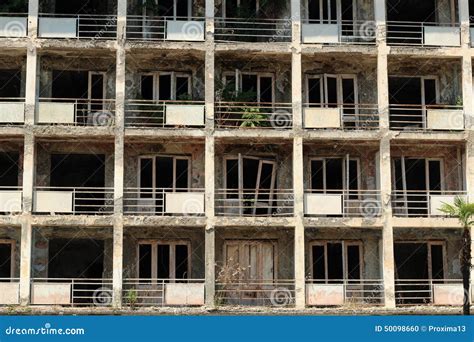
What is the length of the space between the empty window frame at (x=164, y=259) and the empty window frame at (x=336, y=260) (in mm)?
4425

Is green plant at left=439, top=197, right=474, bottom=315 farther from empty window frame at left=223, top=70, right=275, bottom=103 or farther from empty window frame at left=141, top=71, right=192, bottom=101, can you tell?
empty window frame at left=141, top=71, right=192, bottom=101

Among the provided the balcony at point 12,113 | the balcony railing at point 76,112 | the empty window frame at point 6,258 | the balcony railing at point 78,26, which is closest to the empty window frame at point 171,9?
the balcony railing at point 78,26

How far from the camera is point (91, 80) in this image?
98.1 feet

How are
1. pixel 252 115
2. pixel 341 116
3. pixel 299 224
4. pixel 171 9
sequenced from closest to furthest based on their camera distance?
pixel 299 224
pixel 252 115
pixel 341 116
pixel 171 9

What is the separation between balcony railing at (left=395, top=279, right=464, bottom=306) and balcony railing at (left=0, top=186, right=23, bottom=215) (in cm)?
1304

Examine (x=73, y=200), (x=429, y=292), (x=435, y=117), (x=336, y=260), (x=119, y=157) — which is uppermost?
(x=435, y=117)

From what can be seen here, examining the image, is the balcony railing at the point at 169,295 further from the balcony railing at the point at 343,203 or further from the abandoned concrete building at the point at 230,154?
the balcony railing at the point at 343,203

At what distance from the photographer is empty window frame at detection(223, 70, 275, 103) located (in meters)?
30.0

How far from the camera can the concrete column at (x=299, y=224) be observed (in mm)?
27297

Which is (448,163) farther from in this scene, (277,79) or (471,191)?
(277,79)

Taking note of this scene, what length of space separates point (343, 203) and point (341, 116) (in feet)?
10.00

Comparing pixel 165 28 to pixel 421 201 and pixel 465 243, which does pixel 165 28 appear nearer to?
pixel 421 201

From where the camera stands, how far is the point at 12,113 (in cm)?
2797

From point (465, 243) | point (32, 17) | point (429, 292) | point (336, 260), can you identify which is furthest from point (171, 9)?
point (429, 292)
